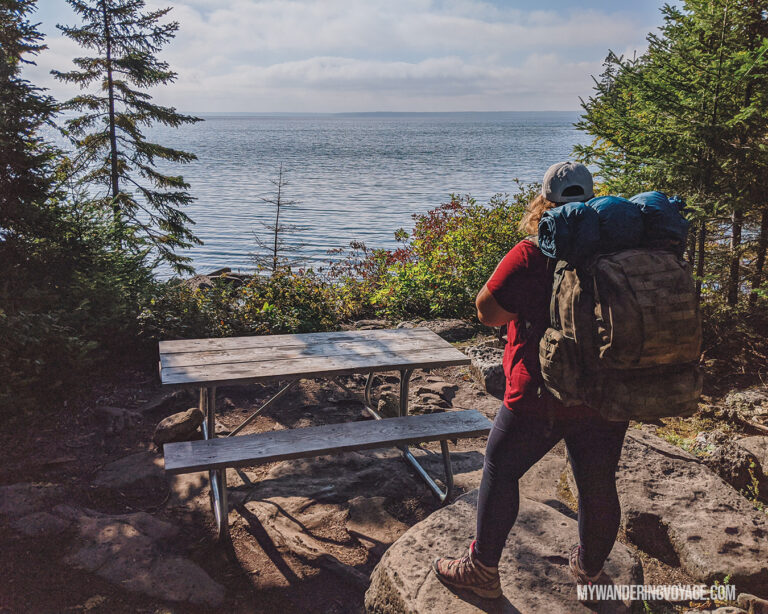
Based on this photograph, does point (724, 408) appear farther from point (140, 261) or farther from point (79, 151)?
point (79, 151)

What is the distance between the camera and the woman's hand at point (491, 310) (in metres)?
2.28

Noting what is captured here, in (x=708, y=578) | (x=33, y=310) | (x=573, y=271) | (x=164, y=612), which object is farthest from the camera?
(x=33, y=310)

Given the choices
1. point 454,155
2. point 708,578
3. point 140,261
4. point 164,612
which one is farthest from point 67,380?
point 454,155

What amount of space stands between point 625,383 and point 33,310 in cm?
501

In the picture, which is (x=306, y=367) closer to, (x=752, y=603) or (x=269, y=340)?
(x=269, y=340)

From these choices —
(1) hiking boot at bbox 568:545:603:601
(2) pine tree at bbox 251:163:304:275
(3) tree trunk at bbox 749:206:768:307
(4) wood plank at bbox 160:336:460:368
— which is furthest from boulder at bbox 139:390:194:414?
(3) tree trunk at bbox 749:206:768:307

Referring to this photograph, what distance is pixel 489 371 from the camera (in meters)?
6.05

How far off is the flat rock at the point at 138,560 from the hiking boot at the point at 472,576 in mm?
1289

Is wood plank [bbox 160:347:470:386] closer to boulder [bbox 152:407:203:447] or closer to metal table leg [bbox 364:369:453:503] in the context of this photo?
metal table leg [bbox 364:369:453:503]

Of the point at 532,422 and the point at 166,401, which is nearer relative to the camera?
the point at 532,422

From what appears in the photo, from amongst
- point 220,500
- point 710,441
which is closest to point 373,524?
point 220,500

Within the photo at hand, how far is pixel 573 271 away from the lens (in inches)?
81.3

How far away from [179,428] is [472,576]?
2.88 m

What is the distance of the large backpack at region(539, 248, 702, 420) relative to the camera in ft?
6.22
